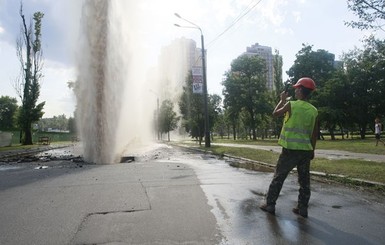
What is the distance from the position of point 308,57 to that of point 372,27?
4821cm

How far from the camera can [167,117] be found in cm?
7250

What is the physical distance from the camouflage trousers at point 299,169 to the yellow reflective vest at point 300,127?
0.12 meters

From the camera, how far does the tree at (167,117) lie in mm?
72375

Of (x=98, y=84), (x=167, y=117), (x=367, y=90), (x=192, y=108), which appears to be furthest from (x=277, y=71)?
(x=98, y=84)

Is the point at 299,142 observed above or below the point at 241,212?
above

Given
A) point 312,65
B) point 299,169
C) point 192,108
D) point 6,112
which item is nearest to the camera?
point 299,169

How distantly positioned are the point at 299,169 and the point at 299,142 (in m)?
0.45

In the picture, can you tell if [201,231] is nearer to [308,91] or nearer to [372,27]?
[308,91]

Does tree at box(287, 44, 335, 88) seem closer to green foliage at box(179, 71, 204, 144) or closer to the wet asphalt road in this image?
green foliage at box(179, 71, 204, 144)

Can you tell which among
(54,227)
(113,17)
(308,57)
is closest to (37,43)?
(113,17)

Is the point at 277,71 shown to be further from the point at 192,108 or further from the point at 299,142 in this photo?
the point at 299,142

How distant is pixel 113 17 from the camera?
20391 millimetres

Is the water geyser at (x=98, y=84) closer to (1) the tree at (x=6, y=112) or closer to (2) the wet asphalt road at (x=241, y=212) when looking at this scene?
(2) the wet asphalt road at (x=241, y=212)

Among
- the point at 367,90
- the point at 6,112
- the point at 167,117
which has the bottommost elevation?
the point at 167,117
